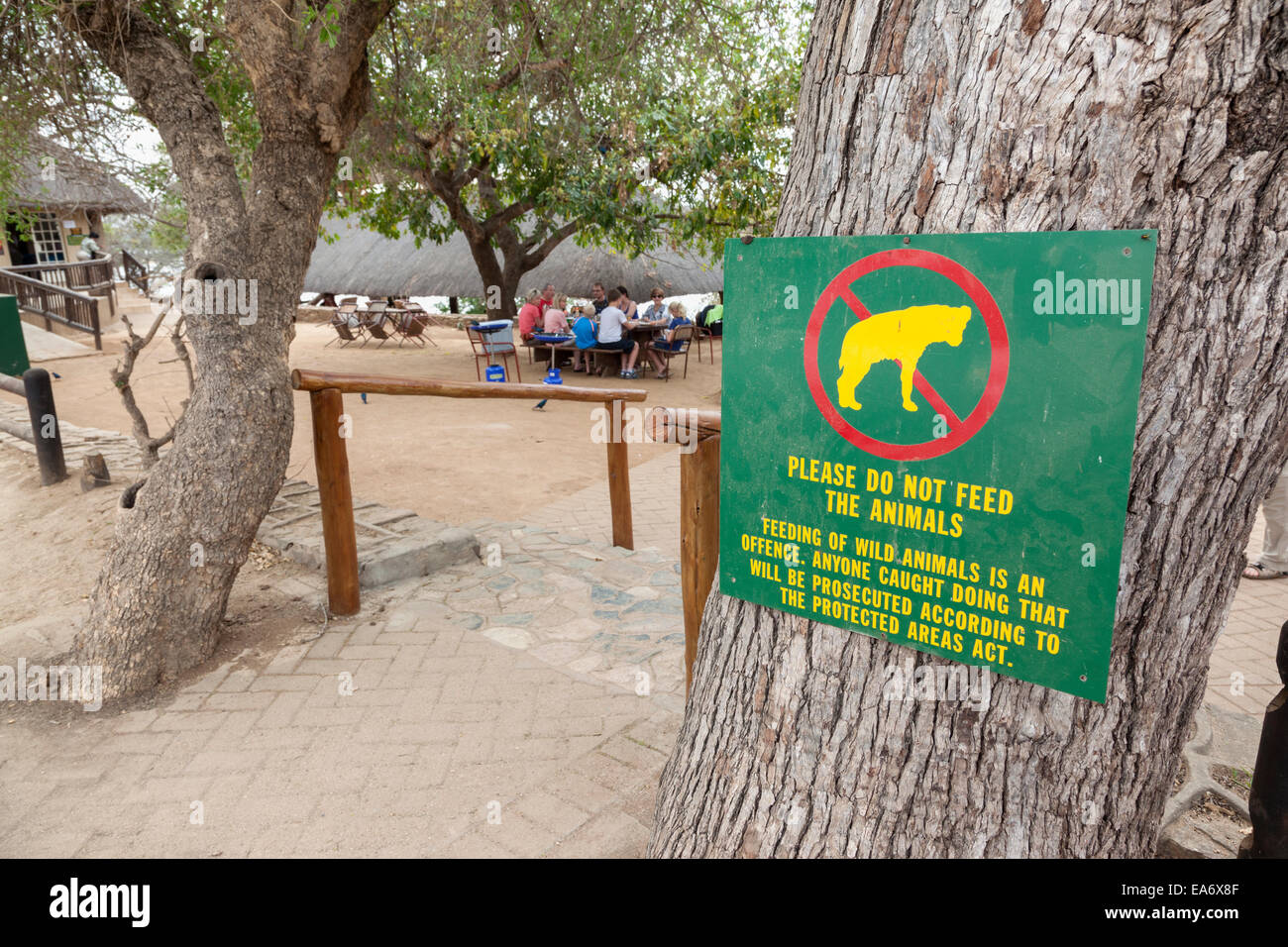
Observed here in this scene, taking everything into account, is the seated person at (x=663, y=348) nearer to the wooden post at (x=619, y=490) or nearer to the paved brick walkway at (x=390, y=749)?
the wooden post at (x=619, y=490)

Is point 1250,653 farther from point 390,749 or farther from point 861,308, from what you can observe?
point 390,749

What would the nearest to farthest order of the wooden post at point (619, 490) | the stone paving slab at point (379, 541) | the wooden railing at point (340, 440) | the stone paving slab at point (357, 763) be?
1. the stone paving slab at point (357, 763)
2. the wooden railing at point (340, 440)
3. the stone paving slab at point (379, 541)
4. the wooden post at point (619, 490)

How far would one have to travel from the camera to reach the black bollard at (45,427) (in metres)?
6.73

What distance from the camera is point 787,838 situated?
181cm

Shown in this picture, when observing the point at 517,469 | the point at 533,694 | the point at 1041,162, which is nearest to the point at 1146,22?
the point at 1041,162

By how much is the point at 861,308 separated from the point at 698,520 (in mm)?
1101

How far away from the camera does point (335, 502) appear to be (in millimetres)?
4234

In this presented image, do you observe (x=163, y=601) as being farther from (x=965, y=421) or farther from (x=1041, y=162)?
(x=1041, y=162)

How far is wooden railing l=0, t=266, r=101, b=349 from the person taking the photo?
15.5m

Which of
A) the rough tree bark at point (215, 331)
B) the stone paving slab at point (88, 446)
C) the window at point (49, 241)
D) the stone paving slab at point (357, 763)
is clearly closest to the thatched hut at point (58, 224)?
the window at point (49, 241)

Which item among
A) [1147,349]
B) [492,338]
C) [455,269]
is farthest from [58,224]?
[1147,349]

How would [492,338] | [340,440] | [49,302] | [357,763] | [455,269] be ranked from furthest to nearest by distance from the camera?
[455,269] → [49,302] → [492,338] → [340,440] → [357,763]

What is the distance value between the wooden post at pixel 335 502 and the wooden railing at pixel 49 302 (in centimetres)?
1406

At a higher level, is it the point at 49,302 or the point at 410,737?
the point at 49,302
